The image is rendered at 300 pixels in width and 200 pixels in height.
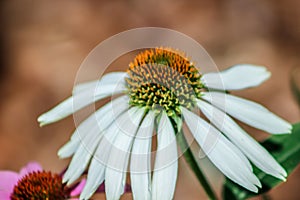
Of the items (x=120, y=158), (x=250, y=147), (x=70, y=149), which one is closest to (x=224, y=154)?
(x=250, y=147)

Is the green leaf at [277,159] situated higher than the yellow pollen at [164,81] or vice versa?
the yellow pollen at [164,81]

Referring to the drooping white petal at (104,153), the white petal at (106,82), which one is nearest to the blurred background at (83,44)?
the white petal at (106,82)

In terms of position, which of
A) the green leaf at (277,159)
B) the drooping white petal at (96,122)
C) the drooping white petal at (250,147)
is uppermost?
the drooping white petal at (96,122)

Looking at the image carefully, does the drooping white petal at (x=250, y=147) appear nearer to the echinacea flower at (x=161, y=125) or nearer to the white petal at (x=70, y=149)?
the echinacea flower at (x=161, y=125)

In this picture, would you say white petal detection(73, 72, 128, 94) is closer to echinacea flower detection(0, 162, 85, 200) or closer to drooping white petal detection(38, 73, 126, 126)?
drooping white petal detection(38, 73, 126, 126)

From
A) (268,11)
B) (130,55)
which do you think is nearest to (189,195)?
(130,55)

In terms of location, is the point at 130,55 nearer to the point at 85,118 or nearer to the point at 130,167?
the point at 85,118

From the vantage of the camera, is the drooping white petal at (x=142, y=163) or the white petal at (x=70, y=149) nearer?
the drooping white petal at (x=142, y=163)
